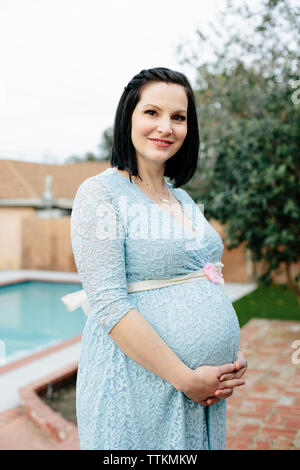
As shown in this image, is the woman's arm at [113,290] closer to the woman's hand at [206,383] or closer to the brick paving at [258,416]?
the woman's hand at [206,383]

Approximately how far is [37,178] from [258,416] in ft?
58.2

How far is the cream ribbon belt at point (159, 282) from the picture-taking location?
137 centimetres

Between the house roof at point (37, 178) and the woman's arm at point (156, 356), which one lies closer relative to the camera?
the woman's arm at point (156, 356)

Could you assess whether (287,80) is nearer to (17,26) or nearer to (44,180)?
(17,26)

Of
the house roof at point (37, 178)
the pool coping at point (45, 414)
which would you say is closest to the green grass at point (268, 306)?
the pool coping at point (45, 414)

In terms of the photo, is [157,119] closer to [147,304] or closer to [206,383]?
[147,304]

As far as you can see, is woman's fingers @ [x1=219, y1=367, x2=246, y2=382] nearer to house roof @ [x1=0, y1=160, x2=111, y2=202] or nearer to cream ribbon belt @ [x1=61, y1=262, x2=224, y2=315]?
cream ribbon belt @ [x1=61, y1=262, x2=224, y2=315]

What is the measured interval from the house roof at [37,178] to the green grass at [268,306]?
1035cm

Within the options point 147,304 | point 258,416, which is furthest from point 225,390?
point 258,416

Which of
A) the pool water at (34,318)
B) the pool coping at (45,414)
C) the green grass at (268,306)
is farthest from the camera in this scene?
the pool water at (34,318)

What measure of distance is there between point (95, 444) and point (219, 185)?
492cm

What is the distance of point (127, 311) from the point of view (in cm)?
126
